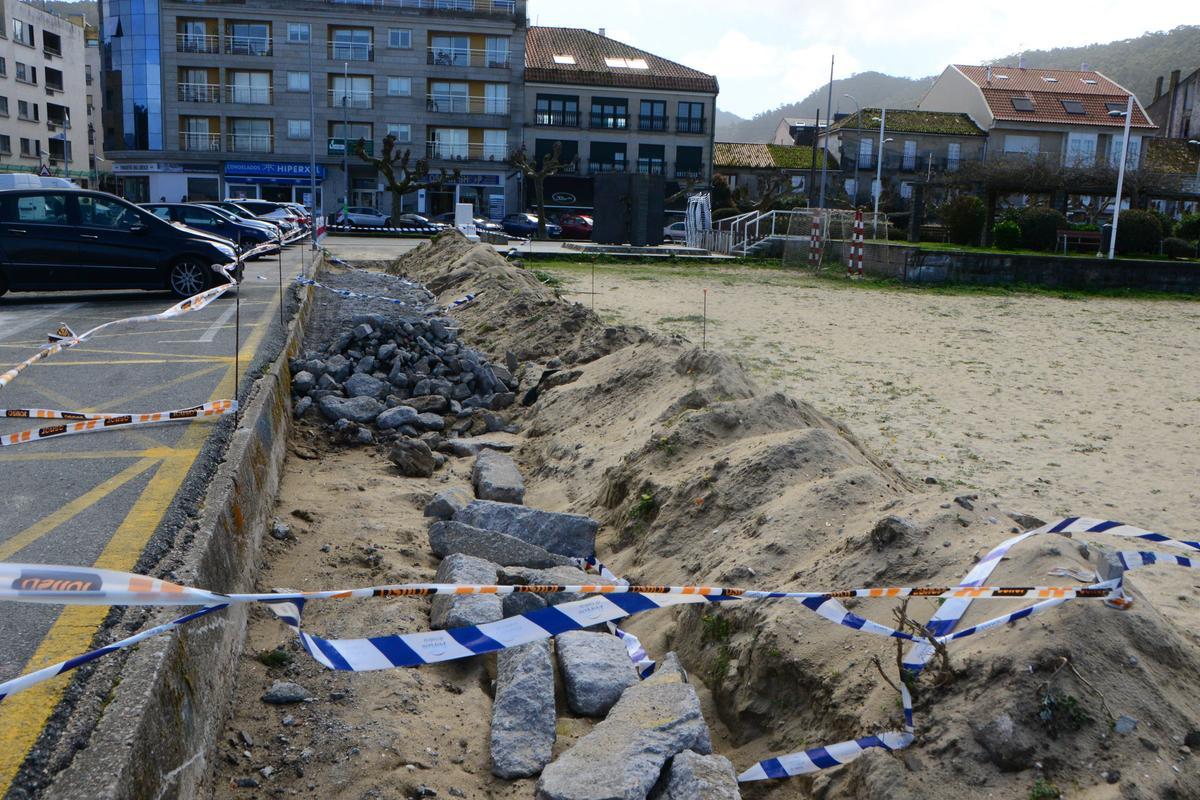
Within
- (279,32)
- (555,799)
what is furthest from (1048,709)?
(279,32)

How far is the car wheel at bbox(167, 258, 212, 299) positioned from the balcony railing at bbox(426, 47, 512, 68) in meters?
51.1

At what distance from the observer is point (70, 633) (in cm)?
386

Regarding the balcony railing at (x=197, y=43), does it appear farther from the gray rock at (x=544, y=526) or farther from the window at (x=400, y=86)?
the gray rock at (x=544, y=526)

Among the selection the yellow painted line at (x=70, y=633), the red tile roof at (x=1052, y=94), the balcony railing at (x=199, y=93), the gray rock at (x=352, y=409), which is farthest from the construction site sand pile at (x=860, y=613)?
the red tile roof at (x=1052, y=94)

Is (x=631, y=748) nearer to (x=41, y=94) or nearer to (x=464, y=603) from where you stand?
(x=464, y=603)

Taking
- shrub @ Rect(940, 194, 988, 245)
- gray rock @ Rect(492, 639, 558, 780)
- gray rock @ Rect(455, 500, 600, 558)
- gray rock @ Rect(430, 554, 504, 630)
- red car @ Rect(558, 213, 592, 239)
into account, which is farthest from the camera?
red car @ Rect(558, 213, 592, 239)

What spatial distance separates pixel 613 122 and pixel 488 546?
62.2m

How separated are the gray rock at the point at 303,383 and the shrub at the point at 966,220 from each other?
28372mm

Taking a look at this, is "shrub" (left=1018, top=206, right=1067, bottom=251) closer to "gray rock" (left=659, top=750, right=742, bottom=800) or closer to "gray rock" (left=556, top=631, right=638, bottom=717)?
"gray rock" (left=556, top=631, right=638, bottom=717)

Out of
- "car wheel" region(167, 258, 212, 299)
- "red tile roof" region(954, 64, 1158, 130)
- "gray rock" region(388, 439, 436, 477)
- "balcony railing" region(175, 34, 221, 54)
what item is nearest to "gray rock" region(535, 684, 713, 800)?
"gray rock" region(388, 439, 436, 477)

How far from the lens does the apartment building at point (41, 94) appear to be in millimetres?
67688

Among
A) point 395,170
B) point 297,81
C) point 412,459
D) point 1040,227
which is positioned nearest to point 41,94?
point 297,81

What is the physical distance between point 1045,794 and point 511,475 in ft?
16.3

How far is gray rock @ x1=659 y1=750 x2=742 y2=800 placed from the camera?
11.6 ft
